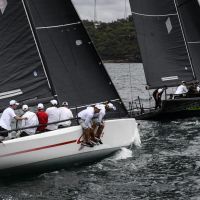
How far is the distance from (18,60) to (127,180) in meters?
5.10

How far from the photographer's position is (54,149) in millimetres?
16594

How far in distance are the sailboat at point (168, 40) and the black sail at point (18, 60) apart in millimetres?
12600

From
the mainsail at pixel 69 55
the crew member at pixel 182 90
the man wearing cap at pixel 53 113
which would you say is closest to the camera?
the man wearing cap at pixel 53 113

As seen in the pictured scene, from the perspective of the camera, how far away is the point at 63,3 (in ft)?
63.3

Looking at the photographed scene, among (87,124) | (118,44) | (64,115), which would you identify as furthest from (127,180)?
(118,44)

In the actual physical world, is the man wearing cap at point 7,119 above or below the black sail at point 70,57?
below

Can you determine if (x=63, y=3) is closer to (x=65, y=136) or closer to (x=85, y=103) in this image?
(x=85, y=103)

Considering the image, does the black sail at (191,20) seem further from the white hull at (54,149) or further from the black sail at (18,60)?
the black sail at (18,60)

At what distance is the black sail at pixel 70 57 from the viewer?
63.2ft

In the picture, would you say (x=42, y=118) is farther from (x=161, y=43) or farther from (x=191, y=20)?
(x=191, y=20)

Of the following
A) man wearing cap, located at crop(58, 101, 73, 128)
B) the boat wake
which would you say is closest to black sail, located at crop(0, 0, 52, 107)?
man wearing cap, located at crop(58, 101, 73, 128)

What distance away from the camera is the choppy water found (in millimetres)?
14805

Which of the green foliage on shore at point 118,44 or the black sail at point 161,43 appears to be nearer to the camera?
the black sail at point 161,43

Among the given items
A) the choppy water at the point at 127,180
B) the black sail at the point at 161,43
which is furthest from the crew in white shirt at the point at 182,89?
the choppy water at the point at 127,180
